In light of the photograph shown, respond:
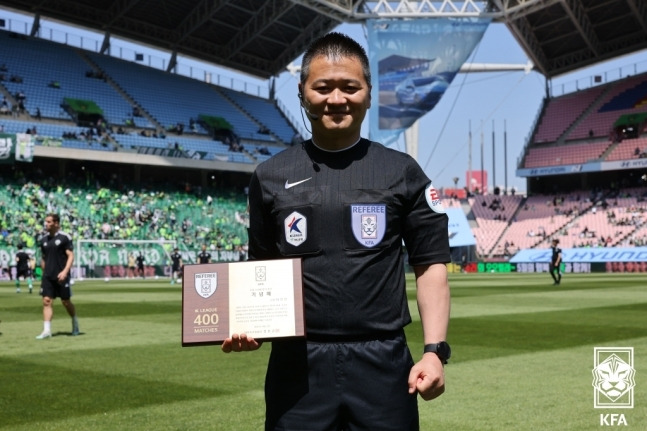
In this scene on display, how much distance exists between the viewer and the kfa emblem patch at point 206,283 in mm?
3105

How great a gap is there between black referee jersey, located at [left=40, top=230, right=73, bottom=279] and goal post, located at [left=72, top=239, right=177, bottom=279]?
29.7 meters

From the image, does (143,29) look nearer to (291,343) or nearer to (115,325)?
(115,325)

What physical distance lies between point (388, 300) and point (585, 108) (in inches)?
2870

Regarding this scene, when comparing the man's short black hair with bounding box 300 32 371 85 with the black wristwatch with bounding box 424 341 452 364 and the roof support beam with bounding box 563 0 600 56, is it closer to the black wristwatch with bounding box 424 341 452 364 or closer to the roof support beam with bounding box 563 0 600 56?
the black wristwatch with bounding box 424 341 452 364

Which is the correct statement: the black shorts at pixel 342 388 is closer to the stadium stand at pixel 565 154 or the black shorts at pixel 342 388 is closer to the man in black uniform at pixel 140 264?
the man in black uniform at pixel 140 264

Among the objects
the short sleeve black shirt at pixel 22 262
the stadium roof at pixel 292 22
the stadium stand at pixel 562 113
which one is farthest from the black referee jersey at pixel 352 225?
the stadium stand at pixel 562 113

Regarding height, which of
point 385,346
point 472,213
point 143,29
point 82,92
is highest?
point 143,29

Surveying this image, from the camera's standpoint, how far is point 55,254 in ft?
46.2

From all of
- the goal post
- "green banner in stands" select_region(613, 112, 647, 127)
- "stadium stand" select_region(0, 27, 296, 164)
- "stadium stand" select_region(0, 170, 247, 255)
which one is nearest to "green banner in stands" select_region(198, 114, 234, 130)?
"stadium stand" select_region(0, 27, 296, 164)

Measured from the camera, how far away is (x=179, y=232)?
5381 cm

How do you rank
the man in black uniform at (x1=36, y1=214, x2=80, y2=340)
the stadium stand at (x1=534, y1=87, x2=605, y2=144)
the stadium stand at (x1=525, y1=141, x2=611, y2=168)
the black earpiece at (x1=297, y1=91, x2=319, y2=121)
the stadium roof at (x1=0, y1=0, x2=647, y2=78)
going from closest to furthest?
the black earpiece at (x1=297, y1=91, x2=319, y2=121), the man in black uniform at (x1=36, y1=214, x2=80, y2=340), the stadium roof at (x1=0, y1=0, x2=647, y2=78), the stadium stand at (x1=525, y1=141, x2=611, y2=168), the stadium stand at (x1=534, y1=87, x2=605, y2=144)

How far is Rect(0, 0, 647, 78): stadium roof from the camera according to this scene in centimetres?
5444

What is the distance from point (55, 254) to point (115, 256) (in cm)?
3307

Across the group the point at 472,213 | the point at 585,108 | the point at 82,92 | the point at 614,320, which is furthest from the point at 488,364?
the point at 585,108
